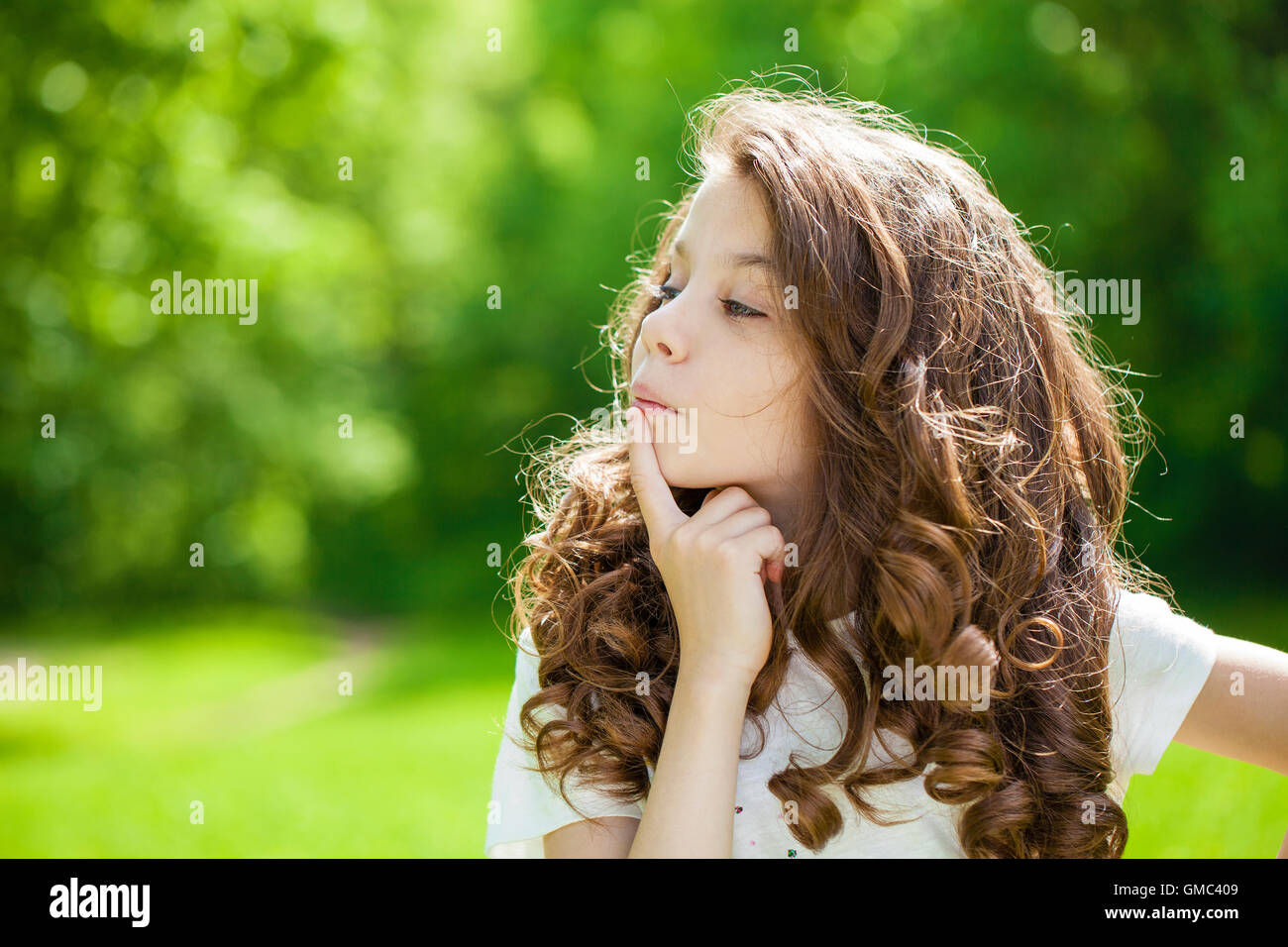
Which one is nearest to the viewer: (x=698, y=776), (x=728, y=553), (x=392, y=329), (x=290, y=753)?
(x=698, y=776)

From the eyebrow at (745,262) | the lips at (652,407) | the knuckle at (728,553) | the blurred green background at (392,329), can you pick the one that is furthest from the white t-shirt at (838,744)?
the blurred green background at (392,329)

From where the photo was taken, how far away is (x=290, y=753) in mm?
7625

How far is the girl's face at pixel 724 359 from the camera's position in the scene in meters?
1.86

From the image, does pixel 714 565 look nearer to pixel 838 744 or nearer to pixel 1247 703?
pixel 838 744

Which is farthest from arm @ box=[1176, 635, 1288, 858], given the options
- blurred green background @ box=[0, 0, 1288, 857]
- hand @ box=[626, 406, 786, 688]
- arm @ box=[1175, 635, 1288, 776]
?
blurred green background @ box=[0, 0, 1288, 857]

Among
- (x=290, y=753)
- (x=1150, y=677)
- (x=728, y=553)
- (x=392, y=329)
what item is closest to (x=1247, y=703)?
(x=1150, y=677)

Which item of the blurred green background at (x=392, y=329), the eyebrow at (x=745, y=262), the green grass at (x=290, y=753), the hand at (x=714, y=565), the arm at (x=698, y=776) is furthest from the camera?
the blurred green background at (x=392, y=329)

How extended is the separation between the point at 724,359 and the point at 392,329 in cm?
1355

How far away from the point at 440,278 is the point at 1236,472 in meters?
9.77

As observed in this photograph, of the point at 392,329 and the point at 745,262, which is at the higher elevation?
the point at 745,262

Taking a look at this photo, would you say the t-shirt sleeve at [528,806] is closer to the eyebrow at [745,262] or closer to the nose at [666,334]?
Answer: the nose at [666,334]

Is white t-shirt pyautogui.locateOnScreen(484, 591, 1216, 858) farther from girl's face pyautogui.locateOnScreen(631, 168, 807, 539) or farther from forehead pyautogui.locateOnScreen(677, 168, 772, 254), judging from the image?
forehead pyautogui.locateOnScreen(677, 168, 772, 254)

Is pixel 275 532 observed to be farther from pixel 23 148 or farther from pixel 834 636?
pixel 834 636

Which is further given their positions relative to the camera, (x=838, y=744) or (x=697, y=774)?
(x=838, y=744)
